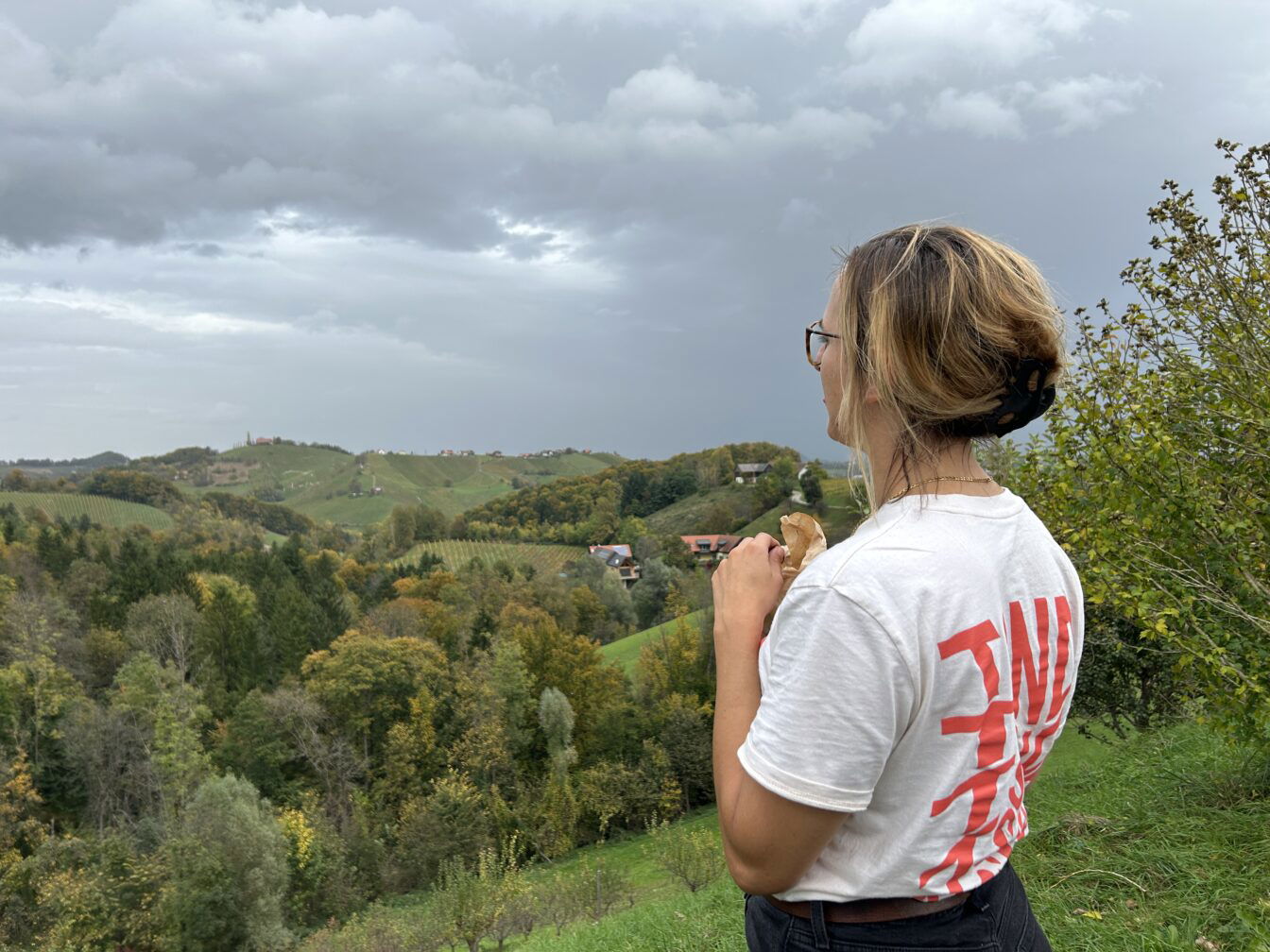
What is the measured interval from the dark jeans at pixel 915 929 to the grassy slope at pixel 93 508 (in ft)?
344

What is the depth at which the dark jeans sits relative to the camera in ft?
4.44

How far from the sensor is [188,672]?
48125mm

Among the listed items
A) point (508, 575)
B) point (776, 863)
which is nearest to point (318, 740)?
point (508, 575)

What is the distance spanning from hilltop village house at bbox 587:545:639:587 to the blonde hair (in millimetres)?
76224

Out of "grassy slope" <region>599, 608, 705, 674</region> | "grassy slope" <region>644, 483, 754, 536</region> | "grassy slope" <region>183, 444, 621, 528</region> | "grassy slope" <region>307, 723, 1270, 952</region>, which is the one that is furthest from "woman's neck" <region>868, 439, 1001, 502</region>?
"grassy slope" <region>183, 444, 621, 528</region>

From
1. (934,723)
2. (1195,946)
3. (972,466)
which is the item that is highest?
(972,466)

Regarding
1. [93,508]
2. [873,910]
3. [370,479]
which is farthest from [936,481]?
[370,479]

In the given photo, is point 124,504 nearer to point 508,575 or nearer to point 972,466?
point 508,575

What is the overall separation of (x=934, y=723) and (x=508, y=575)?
6489 centimetres

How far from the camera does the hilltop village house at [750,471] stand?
9762 cm

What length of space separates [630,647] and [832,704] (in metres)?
52.1

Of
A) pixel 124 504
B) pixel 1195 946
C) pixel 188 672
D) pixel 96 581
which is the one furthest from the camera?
pixel 124 504

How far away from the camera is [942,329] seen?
4.24 ft

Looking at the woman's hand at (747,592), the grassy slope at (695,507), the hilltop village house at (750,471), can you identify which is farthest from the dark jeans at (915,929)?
the hilltop village house at (750,471)
